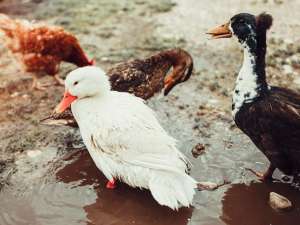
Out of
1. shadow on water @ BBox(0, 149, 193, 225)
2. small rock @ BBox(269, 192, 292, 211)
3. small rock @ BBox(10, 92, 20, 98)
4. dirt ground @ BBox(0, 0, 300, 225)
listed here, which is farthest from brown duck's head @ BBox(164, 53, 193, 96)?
small rock @ BBox(269, 192, 292, 211)

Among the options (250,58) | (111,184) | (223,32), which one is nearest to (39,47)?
(111,184)

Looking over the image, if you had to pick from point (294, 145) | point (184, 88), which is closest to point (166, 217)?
point (294, 145)

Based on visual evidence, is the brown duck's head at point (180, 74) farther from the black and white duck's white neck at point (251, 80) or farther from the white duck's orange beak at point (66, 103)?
the white duck's orange beak at point (66, 103)

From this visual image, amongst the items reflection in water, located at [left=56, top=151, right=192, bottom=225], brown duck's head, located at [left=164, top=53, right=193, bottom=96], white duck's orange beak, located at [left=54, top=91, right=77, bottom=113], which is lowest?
reflection in water, located at [left=56, top=151, right=192, bottom=225]

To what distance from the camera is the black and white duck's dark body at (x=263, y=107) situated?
13.3ft

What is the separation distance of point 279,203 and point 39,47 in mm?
3270

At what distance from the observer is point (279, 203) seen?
4.12 meters

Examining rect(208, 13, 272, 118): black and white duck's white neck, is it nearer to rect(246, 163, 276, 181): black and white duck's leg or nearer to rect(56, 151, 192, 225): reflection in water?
rect(246, 163, 276, 181): black and white duck's leg

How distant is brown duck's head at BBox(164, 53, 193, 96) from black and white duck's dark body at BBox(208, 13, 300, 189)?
1.10 m

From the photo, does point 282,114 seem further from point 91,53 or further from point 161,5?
point 161,5

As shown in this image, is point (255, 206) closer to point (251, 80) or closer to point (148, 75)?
point (251, 80)

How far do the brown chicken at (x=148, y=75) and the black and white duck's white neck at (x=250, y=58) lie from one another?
1187 millimetres

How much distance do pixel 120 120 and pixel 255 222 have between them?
1356mm

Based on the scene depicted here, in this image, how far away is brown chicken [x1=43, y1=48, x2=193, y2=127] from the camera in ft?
16.6
